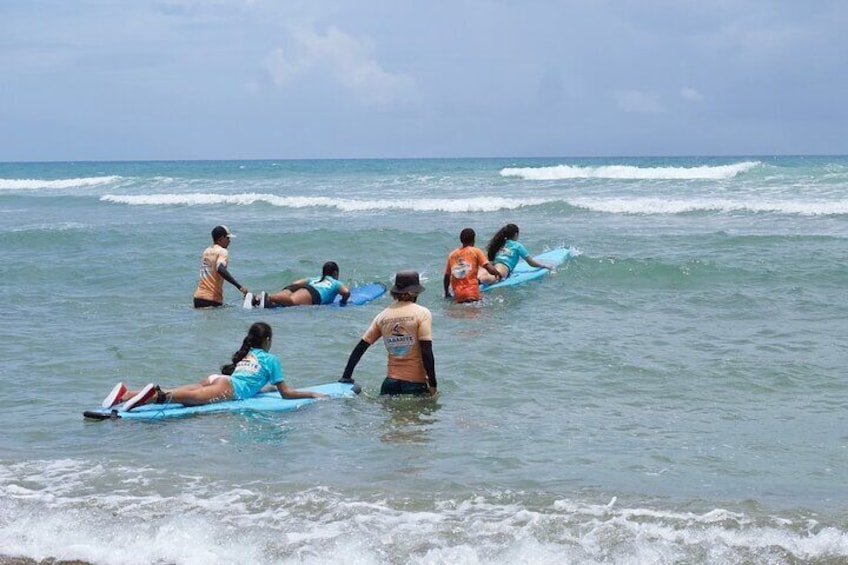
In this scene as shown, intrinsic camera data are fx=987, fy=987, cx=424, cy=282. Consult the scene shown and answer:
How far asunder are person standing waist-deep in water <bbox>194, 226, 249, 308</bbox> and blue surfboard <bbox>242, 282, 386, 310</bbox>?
15cm

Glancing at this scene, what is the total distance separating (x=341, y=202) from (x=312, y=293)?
20562mm

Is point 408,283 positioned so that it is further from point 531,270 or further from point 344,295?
point 531,270

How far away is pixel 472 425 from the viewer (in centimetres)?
747

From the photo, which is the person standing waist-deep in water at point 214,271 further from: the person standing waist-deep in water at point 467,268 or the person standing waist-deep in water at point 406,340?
the person standing waist-deep in water at point 406,340

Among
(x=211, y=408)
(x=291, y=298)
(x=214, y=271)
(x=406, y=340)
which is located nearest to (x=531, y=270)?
(x=291, y=298)

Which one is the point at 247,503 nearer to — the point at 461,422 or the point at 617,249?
the point at 461,422

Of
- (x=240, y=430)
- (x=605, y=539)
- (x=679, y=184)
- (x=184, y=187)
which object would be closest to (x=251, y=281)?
(x=240, y=430)

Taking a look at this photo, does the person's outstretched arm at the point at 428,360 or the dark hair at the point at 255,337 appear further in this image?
the dark hair at the point at 255,337

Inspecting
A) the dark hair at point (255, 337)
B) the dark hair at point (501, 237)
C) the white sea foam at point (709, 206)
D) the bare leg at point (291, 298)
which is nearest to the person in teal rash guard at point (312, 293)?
the bare leg at point (291, 298)

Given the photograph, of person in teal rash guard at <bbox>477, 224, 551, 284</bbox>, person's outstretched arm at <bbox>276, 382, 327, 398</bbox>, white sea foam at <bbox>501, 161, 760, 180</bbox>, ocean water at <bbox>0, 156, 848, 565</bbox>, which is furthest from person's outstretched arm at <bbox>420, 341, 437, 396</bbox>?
white sea foam at <bbox>501, 161, 760, 180</bbox>

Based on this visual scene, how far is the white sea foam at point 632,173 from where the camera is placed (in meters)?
39.5

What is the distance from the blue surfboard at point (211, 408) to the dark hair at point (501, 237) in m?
6.09

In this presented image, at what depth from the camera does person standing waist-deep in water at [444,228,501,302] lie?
12867mm

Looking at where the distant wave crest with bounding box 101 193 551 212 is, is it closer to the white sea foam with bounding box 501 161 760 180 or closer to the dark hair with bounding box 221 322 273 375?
the white sea foam with bounding box 501 161 760 180
